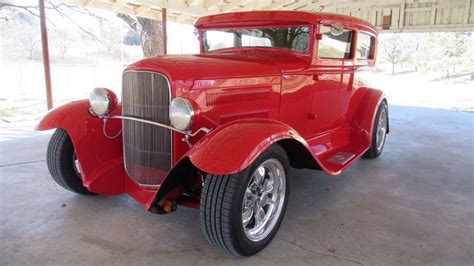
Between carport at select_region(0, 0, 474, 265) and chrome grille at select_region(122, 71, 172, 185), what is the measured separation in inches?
16.8

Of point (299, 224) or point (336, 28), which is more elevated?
point (336, 28)

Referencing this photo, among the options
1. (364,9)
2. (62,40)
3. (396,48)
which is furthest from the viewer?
(396,48)

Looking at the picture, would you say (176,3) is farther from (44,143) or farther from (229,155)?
(229,155)

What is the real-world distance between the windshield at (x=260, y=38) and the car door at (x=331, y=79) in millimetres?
156

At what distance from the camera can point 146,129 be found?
2.37m

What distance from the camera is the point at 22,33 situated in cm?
1155

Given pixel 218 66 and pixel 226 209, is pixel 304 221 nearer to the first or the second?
pixel 226 209

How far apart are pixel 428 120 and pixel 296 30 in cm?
560

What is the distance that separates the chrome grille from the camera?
223cm

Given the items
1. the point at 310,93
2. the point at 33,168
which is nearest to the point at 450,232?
the point at 310,93

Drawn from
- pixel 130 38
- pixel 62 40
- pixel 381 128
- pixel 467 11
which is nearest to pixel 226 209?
pixel 381 128

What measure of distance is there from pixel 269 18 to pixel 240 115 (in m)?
1.03


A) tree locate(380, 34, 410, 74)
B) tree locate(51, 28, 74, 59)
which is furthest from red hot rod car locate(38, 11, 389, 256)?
tree locate(380, 34, 410, 74)

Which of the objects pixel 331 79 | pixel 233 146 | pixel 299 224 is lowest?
pixel 299 224
